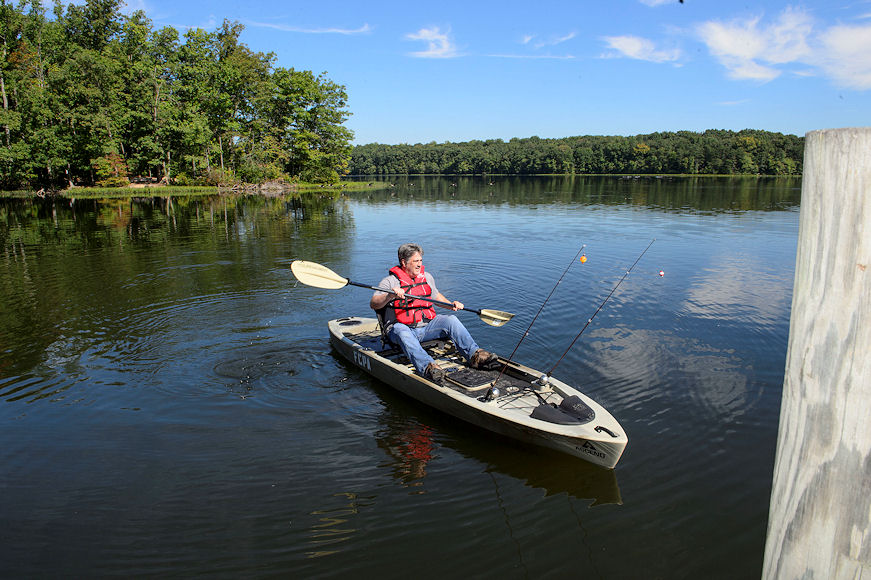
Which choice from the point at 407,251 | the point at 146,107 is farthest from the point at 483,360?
the point at 146,107

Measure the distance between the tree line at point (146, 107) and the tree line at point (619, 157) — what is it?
239 feet

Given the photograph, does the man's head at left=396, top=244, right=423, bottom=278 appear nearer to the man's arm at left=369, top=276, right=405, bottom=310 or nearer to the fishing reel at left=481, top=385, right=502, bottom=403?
the man's arm at left=369, top=276, right=405, bottom=310

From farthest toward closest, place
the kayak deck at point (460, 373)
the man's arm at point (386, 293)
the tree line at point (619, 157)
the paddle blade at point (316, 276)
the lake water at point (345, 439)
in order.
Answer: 1. the tree line at point (619, 157)
2. the paddle blade at point (316, 276)
3. the man's arm at point (386, 293)
4. the kayak deck at point (460, 373)
5. the lake water at point (345, 439)

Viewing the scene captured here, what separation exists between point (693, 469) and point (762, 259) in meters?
13.9

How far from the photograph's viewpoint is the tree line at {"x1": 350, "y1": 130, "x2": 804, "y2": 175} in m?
110

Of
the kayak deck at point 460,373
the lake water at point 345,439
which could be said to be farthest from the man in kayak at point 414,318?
the lake water at point 345,439

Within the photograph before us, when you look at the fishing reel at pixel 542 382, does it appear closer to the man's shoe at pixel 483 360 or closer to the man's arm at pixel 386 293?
the man's shoe at pixel 483 360

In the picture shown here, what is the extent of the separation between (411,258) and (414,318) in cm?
93

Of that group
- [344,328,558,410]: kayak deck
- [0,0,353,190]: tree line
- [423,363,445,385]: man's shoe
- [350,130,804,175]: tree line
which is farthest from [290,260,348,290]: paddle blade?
[350,130,804,175]: tree line

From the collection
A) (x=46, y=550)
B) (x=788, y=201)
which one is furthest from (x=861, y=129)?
(x=788, y=201)

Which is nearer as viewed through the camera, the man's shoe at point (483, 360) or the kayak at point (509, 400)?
the kayak at point (509, 400)

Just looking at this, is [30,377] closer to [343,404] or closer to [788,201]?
[343,404]

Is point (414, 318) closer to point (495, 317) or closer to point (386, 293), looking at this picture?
point (386, 293)

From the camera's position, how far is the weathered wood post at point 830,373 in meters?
1.42
